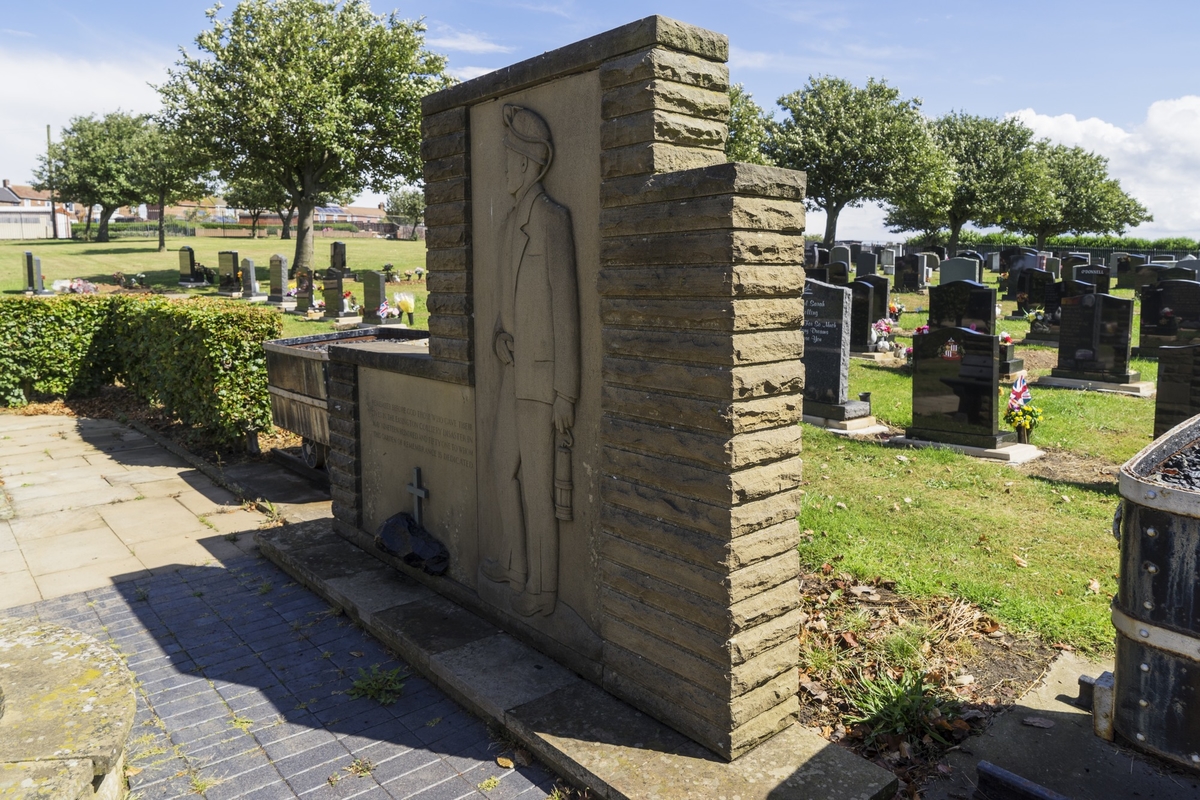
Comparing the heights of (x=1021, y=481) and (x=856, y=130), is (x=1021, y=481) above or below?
below

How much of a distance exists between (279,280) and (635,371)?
23.6m

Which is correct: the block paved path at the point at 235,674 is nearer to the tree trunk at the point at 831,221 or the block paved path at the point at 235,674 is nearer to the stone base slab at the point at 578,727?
the stone base slab at the point at 578,727

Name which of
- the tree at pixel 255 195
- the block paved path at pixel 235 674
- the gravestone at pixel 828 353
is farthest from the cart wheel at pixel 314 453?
the tree at pixel 255 195

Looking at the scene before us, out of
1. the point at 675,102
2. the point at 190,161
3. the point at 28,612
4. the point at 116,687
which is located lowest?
the point at 28,612

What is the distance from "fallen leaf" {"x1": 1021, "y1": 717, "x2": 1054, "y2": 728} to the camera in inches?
150

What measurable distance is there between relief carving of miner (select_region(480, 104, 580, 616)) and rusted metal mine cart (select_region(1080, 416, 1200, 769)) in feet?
7.90

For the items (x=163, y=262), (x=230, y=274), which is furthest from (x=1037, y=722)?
(x=163, y=262)

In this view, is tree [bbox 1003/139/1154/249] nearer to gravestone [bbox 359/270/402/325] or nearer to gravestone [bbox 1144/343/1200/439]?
gravestone [bbox 359/270/402/325]

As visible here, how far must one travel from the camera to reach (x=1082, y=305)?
13.6 m

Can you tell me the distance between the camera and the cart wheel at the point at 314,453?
859 centimetres

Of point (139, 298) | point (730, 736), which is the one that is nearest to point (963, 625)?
point (730, 736)

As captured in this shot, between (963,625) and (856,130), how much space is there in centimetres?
3699

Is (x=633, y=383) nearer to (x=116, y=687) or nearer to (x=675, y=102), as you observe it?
(x=675, y=102)

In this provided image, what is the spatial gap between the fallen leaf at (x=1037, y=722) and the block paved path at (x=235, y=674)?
216 centimetres
